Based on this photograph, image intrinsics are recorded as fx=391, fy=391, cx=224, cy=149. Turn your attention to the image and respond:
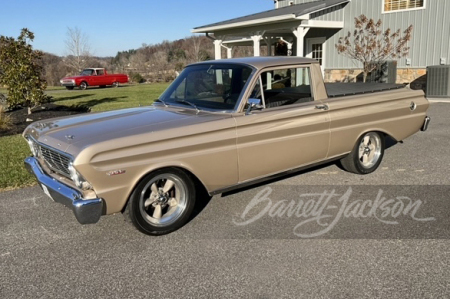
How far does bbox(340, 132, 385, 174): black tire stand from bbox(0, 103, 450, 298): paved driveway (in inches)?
18.5

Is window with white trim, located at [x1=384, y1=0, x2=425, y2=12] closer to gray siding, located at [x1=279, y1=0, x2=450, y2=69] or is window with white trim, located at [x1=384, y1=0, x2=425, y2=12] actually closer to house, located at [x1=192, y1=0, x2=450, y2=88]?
house, located at [x1=192, y1=0, x2=450, y2=88]

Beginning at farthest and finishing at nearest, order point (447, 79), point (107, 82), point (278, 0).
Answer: point (107, 82) → point (278, 0) → point (447, 79)

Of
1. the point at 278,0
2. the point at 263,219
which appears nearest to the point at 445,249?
the point at 263,219

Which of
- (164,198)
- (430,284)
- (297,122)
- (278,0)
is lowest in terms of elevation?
(430,284)

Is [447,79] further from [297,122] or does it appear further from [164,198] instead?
[164,198]

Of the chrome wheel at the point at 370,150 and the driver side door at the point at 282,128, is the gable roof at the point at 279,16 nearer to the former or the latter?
the chrome wheel at the point at 370,150

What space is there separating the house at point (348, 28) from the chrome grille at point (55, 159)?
12.4 meters

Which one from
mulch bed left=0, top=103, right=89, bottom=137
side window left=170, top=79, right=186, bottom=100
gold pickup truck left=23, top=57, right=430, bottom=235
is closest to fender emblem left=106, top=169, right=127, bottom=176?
gold pickup truck left=23, top=57, right=430, bottom=235

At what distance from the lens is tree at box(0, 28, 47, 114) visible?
1129cm

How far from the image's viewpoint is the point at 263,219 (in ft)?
13.7

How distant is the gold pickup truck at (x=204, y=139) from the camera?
11.5 feet

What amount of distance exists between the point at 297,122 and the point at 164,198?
5.99 ft

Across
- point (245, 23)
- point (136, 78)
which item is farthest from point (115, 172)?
point (136, 78)

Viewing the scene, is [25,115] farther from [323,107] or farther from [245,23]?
[323,107]
